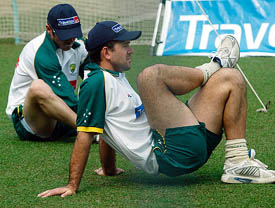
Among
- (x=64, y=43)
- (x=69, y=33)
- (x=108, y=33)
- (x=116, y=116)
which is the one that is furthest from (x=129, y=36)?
(x=64, y=43)

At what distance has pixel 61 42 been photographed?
506cm

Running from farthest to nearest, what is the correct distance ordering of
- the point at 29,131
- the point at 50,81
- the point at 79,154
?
the point at 29,131 < the point at 50,81 < the point at 79,154

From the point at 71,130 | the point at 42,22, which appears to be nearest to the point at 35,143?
the point at 71,130

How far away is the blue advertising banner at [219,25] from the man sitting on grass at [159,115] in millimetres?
3815

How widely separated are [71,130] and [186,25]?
339cm

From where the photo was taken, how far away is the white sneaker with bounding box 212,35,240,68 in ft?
12.7

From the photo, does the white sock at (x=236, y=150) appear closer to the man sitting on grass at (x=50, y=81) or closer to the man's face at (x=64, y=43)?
the man sitting on grass at (x=50, y=81)

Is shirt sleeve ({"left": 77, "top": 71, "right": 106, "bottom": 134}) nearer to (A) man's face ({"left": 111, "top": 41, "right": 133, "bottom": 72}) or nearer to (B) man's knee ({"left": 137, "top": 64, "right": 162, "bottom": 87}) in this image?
(A) man's face ({"left": 111, "top": 41, "right": 133, "bottom": 72})

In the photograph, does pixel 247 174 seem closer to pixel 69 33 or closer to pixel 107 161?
pixel 107 161

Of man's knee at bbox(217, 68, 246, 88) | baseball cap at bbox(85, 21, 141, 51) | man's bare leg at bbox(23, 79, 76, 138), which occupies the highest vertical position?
baseball cap at bbox(85, 21, 141, 51)

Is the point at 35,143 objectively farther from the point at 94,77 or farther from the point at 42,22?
the point at 42,22

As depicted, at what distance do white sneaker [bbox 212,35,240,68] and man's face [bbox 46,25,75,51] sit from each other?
1.50 metres

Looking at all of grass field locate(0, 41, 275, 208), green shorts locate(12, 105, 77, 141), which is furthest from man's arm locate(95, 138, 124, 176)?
green shorts locate(12, 105, 77, 141)

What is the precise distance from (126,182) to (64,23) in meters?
1.54
